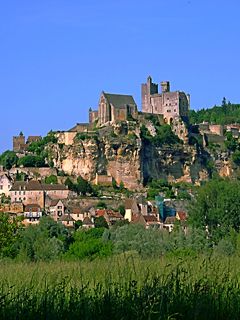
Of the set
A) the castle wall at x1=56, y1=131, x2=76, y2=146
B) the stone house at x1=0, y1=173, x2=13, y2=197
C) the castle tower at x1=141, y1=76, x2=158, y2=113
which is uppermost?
the castle tower at x1=141, y1=76, x2=158, y2=113

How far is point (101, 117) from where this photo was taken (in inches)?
3383

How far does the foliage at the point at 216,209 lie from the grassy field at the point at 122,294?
35118mm

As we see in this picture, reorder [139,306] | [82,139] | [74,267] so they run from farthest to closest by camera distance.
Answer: [82,139] < [74,267] < [139,306]

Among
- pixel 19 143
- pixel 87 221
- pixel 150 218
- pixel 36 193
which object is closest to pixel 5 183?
pixel 36 193

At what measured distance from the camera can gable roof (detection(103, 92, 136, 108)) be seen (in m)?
84.7

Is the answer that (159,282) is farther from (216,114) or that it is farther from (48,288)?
(216,114)

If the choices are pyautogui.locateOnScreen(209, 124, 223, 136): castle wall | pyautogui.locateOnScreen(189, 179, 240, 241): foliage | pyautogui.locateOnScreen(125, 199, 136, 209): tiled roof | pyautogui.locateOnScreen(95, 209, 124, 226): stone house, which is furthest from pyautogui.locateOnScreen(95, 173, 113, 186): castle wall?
pyautogui.locateOnScreen(189, 179, 240, 241): foliage

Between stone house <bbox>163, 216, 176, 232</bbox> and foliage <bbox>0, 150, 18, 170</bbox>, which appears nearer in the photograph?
stone house <bbox>163, 216, 176, 232</bbox>

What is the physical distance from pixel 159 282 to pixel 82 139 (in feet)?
237

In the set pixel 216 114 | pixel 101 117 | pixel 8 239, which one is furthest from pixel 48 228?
pixel 216 114

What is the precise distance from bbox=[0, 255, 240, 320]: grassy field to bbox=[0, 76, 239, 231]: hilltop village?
52.7 meters

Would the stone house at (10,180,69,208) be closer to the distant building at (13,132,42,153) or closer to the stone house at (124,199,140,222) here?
the stone house at (124,199,140,222)

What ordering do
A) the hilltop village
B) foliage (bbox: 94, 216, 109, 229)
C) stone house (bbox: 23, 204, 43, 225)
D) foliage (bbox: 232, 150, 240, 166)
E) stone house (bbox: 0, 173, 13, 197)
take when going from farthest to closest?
1. foliage (bbox: 232, 150, 240, 166)
2. stone house (bbox: 0, 173, 13, 197)
3. the hilltop village
4. stone house (bbox: 23, 204, 43, 225)
5. foliage (bbox: 94, 216, 109, 229)

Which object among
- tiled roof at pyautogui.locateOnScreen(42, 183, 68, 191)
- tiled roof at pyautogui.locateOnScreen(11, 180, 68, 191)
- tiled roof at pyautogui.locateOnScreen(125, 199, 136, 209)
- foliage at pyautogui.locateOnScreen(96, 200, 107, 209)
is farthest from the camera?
tiled roof at pyautogui.locateOnScreen(42, 183, 68, 191)
